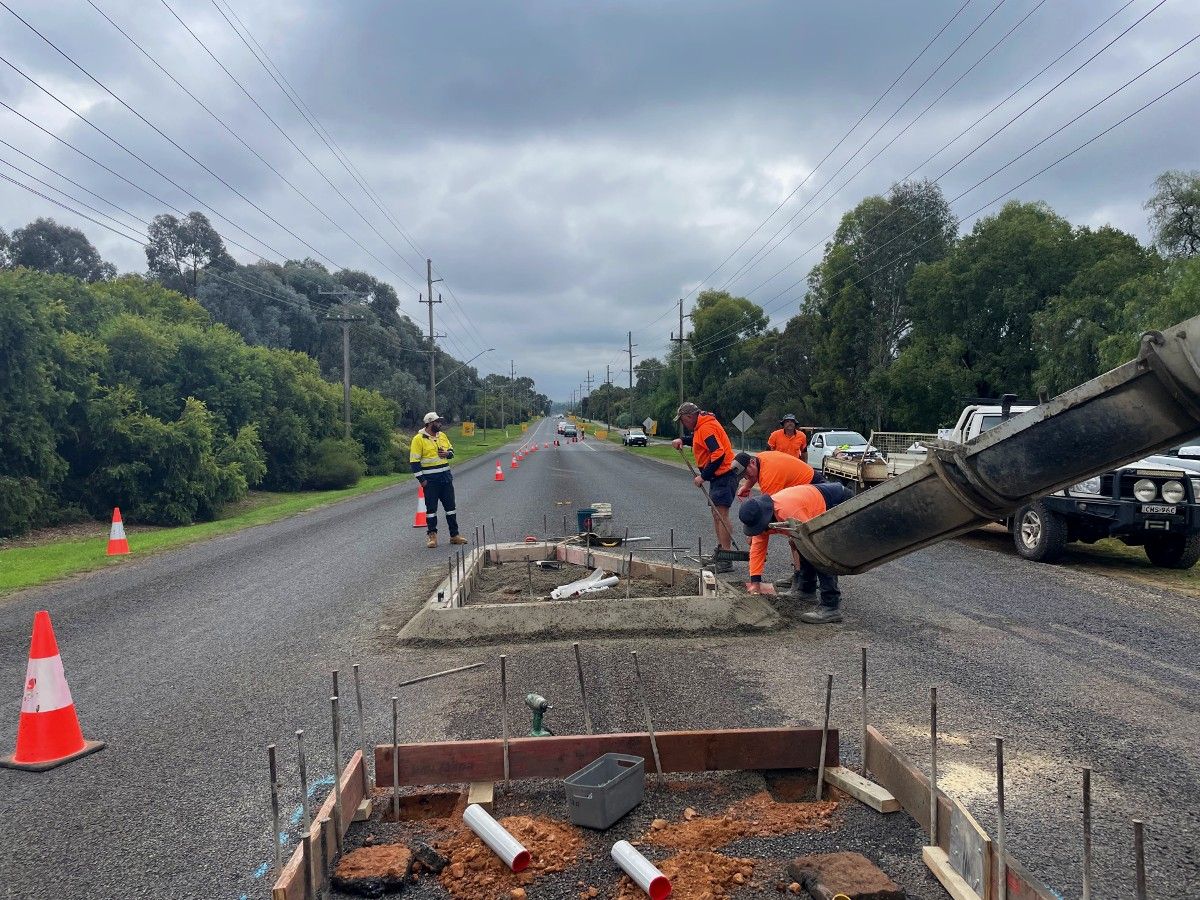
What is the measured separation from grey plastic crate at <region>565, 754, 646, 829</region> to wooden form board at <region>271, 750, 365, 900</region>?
0.97m

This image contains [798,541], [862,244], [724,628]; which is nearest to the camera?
[798,541]

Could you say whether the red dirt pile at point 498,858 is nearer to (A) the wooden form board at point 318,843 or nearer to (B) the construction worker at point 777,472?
(A) the wooden form board at point 318,843

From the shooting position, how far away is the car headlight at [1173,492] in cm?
1000

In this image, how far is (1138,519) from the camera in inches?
392

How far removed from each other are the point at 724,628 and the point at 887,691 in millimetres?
1721

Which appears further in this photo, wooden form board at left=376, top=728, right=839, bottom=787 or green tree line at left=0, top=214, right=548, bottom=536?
green tree line at left=0, top=214, right=548, bottom=536

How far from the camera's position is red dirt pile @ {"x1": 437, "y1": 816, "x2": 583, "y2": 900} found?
3334mm

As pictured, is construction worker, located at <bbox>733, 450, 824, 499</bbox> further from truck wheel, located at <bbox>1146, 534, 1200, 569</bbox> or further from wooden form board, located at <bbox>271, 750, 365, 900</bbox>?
truck wheel, located at <bbox>1146, 534, 1200, 569</bbox>

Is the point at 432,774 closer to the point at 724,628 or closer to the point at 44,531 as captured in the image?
the point at 724,628

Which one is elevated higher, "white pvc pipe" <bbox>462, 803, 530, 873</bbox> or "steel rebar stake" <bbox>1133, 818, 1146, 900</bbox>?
"steel rebar stake" <bbox>1133, 818, 1146, 900</bbox>

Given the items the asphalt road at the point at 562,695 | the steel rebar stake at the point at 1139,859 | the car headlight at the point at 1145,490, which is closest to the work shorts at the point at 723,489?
the asphalt road at the point at 562,695

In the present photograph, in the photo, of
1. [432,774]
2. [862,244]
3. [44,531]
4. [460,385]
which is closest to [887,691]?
[432,774]

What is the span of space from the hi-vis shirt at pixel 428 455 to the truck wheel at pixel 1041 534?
777 cm

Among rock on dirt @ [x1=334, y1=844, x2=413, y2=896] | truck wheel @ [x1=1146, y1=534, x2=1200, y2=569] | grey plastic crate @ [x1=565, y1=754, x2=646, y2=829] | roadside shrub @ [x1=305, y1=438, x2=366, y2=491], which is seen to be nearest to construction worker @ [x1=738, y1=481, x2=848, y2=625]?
grey plastic crate @ [x1=565, y1=754, x2=646, y2=829]
